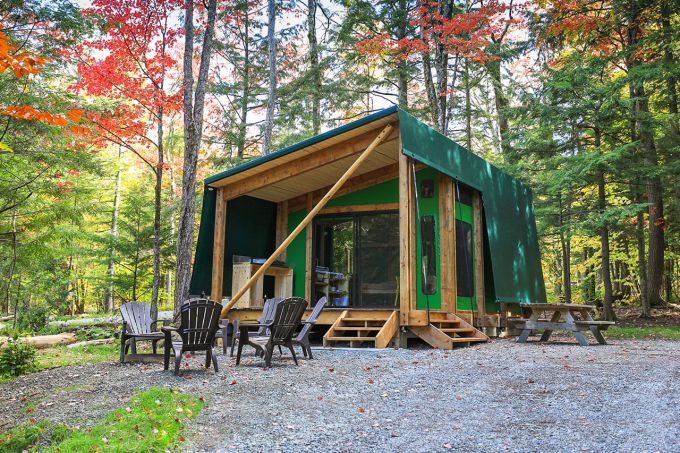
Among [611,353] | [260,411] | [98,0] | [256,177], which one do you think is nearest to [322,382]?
[260,411]

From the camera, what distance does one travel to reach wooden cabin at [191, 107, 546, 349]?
8000 mm

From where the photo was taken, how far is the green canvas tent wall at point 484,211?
26.3 feet

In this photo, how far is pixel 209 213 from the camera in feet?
30.0

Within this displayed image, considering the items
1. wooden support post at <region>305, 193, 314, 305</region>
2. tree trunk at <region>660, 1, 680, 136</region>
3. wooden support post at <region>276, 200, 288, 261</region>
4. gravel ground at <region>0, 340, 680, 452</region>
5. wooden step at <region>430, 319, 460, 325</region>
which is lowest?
gravel ground at <region>0, 340, 680, 452</region>

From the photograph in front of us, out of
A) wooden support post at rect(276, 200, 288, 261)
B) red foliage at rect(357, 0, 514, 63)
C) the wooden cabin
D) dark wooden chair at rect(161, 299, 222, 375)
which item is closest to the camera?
dark wooden chair at rect(161, 299, 222, 375)

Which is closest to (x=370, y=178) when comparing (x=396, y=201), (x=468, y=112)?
(x=396, y=201)

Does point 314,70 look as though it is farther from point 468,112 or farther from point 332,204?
point 332,204

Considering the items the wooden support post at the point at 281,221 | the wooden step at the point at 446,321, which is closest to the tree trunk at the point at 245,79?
the wooden support post at the point at 281,221

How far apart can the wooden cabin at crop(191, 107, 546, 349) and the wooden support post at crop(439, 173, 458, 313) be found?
2 cm

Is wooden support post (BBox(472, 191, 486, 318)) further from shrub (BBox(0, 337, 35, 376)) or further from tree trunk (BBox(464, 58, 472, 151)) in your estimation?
shrub (BBox(0, 337, 35, 376))

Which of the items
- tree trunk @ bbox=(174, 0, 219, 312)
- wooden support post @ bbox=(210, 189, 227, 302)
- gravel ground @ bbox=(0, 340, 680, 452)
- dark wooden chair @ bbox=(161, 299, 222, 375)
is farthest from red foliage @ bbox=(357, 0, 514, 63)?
dark wooden chair @ bbox=(161, 299, 222, 375)

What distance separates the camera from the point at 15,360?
6035 millimetres

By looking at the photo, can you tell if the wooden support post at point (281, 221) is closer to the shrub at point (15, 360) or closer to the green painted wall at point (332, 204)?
the green painted wall at point (332, 204)

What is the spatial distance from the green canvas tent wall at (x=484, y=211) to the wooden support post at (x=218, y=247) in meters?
0.18
